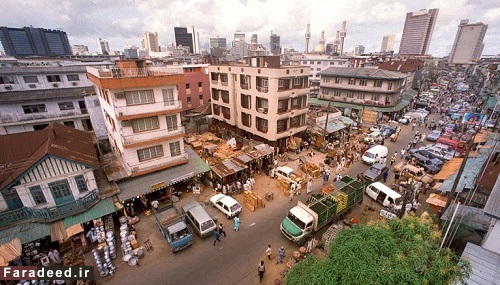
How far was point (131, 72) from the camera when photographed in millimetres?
20531

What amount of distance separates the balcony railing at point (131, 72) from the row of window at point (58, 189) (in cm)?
936

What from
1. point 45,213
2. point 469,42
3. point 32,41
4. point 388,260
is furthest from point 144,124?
point 469,42

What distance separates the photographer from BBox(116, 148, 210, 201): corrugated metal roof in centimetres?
2075

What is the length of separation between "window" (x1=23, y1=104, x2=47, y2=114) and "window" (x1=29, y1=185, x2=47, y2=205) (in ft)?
62.3

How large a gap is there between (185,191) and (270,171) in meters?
11.0

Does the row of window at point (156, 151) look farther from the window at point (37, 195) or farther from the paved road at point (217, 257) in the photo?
the window at point (37, 195)

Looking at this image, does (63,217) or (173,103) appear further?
(173,103)

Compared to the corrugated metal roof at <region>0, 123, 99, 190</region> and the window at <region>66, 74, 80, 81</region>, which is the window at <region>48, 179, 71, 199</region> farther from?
the window at <region>66, 74, 80, 81</region>

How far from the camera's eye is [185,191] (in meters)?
25.8

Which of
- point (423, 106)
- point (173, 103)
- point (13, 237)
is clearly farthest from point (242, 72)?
point (423, 106)

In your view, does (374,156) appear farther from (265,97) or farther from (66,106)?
(66,106)

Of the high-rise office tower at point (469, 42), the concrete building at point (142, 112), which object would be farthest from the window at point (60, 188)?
the high-rise office tower at point (469, 42)

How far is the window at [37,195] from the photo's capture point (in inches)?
682

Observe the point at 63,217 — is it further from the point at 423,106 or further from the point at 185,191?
the point at 423,106
